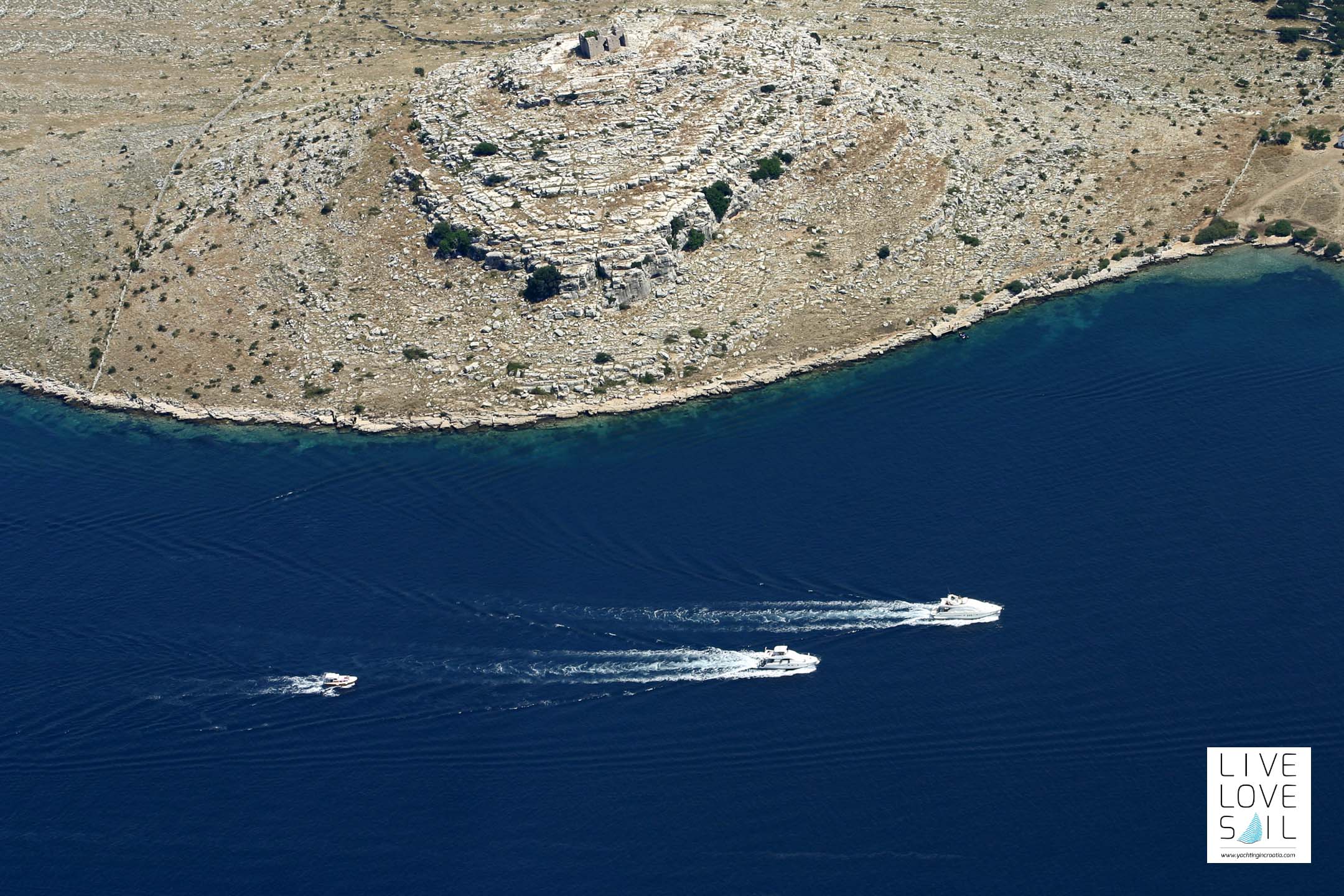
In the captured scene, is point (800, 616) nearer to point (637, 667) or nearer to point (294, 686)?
point (637, 667)

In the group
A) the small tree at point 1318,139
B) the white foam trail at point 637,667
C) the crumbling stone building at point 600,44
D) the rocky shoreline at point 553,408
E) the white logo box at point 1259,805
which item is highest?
the crumbling stone building at point 600,44

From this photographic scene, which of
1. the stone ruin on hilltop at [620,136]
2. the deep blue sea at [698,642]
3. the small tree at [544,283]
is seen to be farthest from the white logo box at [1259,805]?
the small tree at [544,283]

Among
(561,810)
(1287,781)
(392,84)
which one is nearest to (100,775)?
(561,810)

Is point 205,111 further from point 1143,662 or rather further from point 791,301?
point 1143,662

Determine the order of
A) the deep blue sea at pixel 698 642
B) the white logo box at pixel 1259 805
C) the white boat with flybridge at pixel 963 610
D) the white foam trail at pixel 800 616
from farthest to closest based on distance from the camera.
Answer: the white foam trail at pixel 800 616, the white boat with flybridge at pixel 963 610, the deep blue sea at pixel 698 642, the white logo box at pixel 1259 805

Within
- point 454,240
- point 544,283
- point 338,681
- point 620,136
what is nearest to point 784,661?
point 338,681

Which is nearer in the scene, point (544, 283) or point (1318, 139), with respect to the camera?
point (544, 283)

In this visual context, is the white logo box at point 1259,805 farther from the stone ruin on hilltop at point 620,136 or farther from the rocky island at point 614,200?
the stone ruin on hilltop at point 620,136
